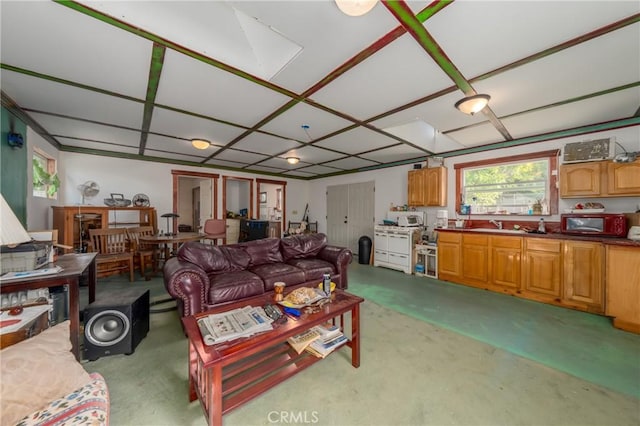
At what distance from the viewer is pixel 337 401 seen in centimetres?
155

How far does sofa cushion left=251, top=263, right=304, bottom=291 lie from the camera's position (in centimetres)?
283

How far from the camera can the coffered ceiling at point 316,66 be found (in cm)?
145

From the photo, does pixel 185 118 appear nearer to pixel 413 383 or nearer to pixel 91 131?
pixel 91 131

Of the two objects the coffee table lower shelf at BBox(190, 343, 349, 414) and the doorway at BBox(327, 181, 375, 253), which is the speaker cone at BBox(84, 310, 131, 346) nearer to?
the coffee table lower shelf at BBox(190, 343, 349, 414)

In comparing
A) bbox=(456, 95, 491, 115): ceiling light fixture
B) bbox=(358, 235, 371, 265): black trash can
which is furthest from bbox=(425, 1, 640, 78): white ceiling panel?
bbox=(358, 235, 371, 265): black trash can

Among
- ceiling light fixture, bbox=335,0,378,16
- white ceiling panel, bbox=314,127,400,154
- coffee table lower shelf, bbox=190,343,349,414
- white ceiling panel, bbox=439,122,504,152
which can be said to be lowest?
coffee table lower shelf, bbox=190,343,349,414

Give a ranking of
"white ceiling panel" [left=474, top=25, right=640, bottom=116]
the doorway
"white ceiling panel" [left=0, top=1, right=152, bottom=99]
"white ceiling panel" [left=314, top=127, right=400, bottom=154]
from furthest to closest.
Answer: the doorway, "white ceiling panel" [left=314, top=127, right=400, bottom=154], "white ceiling panel" [left=474, top=25, right=640, bottom=116], "white ceiling panel" [left=0, top=1, right=152, bottom=99]

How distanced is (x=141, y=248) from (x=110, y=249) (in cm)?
58

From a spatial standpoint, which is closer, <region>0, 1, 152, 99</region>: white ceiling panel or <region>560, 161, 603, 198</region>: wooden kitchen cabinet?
<region>0, 1, 152, 99</region>: white ceiling panel

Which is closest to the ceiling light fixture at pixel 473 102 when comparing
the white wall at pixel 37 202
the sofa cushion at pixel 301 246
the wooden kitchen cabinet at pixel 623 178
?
the wooden kitchen cabinet at pixel 623 178

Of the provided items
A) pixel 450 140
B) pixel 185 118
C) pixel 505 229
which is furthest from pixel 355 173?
pixel 185 118

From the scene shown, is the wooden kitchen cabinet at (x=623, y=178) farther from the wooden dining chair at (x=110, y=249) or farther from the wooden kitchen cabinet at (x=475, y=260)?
the wooden dining chair at (x=110, y=249)

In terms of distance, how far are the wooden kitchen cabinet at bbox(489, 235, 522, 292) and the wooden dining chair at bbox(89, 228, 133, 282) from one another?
5.85 metres

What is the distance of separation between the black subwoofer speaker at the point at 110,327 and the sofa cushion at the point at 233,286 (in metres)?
0.64
